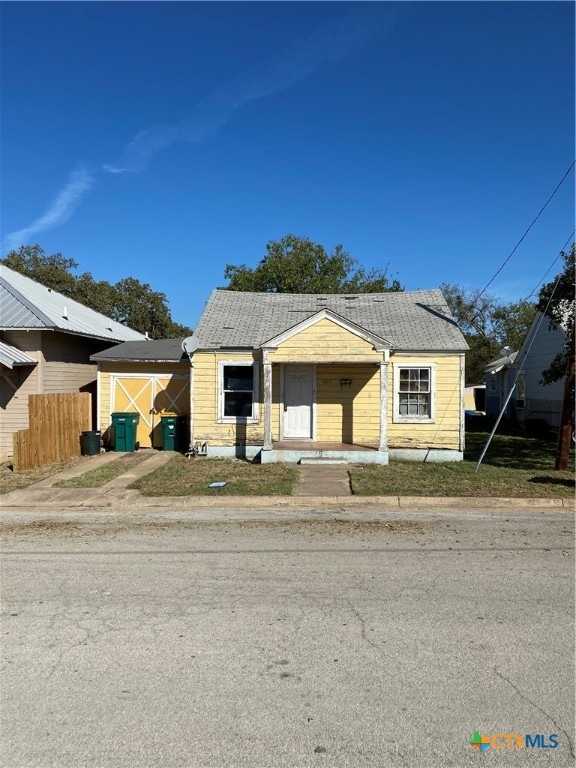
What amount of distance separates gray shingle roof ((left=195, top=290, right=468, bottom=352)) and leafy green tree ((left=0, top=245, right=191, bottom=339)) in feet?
77.2

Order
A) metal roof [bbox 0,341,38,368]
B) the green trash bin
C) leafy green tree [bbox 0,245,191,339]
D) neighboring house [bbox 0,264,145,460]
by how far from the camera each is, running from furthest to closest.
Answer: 1. leafy green tree [bbox 0,245,191,339]
2. the green trash bin
3. neighboring house [bbox 0,264,145,460]
4. metal roof [bbox 0,341,38,368]

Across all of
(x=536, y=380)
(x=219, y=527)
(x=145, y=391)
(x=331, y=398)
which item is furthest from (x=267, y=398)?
(x=536, y=380)

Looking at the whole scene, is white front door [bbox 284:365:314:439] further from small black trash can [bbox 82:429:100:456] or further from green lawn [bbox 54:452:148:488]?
small black trash can [bbox 82:429:100:456]

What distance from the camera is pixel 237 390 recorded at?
15336 mm

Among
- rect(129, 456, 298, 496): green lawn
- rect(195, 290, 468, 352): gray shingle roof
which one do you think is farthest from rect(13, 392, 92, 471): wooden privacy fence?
rect(195, 290, 468, 352): gray shingle roof

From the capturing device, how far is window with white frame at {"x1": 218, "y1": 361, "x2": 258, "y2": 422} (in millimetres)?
15281

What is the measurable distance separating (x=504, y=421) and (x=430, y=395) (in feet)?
45.8

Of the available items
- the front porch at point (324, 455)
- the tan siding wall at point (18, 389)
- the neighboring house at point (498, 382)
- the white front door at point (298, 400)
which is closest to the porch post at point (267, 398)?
the front porch at point (324, 455)

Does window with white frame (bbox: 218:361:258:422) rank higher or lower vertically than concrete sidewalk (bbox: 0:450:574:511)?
higher

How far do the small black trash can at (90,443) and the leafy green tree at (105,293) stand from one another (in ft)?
81.4

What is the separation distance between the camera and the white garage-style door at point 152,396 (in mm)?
16859

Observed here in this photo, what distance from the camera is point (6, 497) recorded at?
10102 millimetres

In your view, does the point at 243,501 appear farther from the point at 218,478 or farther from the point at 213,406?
the point at 213,406

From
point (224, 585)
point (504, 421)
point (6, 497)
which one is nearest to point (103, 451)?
point (6, 497)
